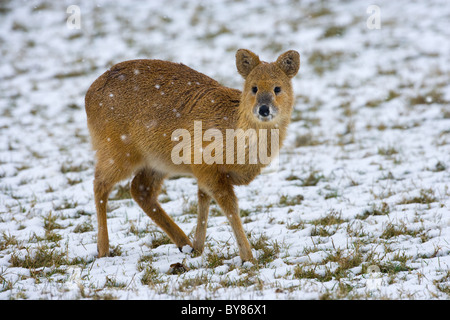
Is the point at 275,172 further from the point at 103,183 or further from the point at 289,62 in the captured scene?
the point at 103,183

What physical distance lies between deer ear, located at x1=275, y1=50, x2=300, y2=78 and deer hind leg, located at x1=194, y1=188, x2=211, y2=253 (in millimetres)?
1610

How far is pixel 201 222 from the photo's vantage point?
212 inches

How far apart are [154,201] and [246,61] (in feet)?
6.44

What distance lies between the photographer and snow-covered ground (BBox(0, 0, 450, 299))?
4.35m

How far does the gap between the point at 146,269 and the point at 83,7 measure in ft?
53.4

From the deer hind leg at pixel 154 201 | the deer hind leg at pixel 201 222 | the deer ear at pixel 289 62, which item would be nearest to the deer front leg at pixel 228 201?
the deer hind leg at pixel 201 222

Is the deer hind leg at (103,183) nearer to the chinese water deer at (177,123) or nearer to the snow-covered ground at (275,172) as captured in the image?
the chinese water deer at (177,123)

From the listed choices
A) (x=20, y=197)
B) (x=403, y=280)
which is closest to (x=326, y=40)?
(x=20, y=197)

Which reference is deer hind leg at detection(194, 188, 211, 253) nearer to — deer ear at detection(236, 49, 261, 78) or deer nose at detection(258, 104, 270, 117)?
deer nose at detection(258, 104, 270, 117)

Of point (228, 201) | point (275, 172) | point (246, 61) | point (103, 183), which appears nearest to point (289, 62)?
point (246, 61)

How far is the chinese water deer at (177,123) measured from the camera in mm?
5008

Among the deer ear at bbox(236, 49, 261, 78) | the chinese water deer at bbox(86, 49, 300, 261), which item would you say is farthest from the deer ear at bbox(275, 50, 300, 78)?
the deer ear at bbox(236, 49, 261, 78)
